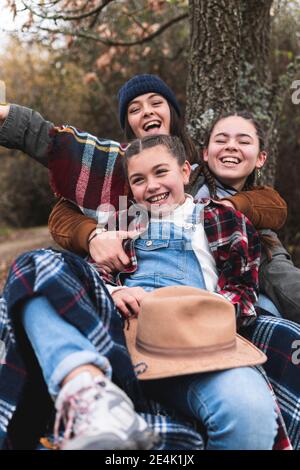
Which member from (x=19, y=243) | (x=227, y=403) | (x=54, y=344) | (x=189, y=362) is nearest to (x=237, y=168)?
(x=189, y=362)

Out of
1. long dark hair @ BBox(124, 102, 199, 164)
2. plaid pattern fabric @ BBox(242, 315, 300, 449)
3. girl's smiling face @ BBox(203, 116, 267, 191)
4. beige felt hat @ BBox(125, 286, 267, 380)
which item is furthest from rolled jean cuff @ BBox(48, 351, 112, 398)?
long dark hair @ BBox(124, 102, 199, 164)

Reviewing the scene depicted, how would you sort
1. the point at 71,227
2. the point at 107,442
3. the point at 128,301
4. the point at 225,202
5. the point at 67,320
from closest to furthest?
the point at 107,442, the point at 67,320, the point at 128,301, the point at 225,202, the point at 71,227

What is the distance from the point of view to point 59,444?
5.37 feet

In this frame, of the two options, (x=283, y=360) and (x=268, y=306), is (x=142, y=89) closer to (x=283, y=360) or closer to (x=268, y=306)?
(x=268, y=306)

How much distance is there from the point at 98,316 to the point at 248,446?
667 millimetres

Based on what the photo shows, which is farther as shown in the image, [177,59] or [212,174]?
[177,59]

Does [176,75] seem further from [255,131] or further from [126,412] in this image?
[126,412]

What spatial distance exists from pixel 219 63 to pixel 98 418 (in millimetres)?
2823

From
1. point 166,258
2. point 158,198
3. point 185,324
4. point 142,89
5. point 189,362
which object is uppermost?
point 142,89

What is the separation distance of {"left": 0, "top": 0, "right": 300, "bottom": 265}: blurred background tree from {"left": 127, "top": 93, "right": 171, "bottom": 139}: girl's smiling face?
786 millimetres

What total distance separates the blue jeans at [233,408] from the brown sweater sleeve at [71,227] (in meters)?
0.98

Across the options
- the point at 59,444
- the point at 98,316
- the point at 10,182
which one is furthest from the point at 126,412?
the point at 10,182

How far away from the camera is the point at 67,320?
1.76 m

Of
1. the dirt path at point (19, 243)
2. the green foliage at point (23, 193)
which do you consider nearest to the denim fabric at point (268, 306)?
the dirt path at point (19, 243)
